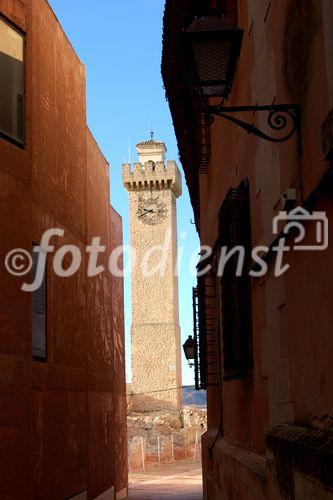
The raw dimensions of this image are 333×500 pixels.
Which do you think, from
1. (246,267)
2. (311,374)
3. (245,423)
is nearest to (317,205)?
(311,374)

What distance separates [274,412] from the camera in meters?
5.46

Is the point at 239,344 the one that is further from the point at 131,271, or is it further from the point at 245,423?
the point at 131,271

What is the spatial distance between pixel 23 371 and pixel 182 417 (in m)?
47.2

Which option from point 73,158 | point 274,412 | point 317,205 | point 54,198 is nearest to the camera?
point 317,205

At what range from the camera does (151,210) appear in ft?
214

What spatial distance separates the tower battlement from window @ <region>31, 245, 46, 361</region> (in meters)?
54.6

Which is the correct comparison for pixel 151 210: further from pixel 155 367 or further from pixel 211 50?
pixel 211 50

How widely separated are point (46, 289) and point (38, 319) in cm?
61

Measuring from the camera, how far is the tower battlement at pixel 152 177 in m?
65.7

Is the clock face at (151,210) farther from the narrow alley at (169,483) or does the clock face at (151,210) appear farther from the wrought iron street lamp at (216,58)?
the wrought iron street lamp at (216,58)

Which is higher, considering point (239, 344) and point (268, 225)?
point (268, 225)

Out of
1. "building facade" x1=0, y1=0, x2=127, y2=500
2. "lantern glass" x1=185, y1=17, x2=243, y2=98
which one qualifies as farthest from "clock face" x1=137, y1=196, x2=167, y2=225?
"lantern glass" x1=185, y1=17, x2=243, y2=98

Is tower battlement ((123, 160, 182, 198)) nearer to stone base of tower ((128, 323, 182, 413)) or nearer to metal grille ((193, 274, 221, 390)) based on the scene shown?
stone base of tower ((128, 323, 182, 413))

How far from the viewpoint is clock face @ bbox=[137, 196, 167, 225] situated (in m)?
64.8
